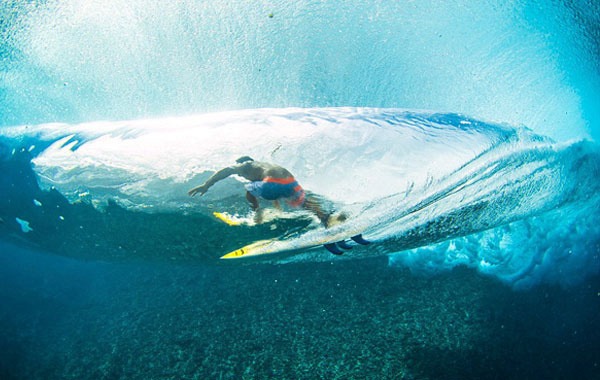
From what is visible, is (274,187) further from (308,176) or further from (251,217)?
(251,217)

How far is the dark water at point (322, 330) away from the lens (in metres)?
3.85

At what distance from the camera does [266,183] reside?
2.27m

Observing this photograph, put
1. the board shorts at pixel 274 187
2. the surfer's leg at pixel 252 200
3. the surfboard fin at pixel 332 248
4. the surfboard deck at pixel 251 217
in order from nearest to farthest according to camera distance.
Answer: the board shorts at pixel 274 187, the surfer's leg at pixel 252 200, the surfboard deck at pixel 251 217, the surfboard fin at pixel 332 248

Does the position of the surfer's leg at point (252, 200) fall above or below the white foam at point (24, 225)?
below

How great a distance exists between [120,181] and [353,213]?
375 centimetres

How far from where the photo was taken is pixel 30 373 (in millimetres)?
5062

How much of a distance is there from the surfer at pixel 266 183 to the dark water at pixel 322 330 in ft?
9.72

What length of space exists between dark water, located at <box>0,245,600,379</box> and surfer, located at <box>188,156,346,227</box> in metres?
2.96

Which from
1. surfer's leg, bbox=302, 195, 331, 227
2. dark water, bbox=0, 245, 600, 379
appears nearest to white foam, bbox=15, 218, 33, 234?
dark water, bbox=0, 245, 600, 379

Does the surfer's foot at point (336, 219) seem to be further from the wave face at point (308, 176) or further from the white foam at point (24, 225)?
the white foam at point (24, 225)

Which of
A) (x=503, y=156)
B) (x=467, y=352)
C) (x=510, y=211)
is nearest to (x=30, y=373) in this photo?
(x=467, y=352)

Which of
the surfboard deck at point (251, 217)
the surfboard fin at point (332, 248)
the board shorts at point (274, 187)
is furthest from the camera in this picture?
the surfboard fin at point (332, 248)

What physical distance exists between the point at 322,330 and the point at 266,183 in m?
3.61

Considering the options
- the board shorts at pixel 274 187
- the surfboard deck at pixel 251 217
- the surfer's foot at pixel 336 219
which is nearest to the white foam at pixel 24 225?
the surfboard deck at pixel 251 217
